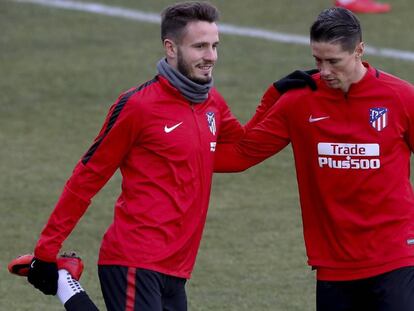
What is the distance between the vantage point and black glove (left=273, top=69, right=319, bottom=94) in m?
6.71

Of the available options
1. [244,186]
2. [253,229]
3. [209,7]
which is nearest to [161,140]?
[209,7]

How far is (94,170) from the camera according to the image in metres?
6.39

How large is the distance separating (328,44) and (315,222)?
0.89m

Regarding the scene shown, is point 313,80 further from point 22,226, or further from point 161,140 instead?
point 22,226

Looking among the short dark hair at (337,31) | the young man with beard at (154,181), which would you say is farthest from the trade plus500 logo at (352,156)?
the young man with beard at (154,181)

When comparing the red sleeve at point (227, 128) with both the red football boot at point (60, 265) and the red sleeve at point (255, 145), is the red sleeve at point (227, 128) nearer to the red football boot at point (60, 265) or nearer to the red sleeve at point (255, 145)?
the red sleeve at point (255, 145)

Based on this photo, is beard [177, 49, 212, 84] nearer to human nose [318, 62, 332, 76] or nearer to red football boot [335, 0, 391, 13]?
human nose [318, 62, 332, 76]

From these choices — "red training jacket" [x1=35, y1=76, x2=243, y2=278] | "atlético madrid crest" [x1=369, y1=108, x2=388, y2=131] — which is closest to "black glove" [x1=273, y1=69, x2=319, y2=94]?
"atlético madrid crest" [x1=369, y1=108, x2=388, y2=131]

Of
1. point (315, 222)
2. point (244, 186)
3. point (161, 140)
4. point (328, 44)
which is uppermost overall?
point (328, 44)

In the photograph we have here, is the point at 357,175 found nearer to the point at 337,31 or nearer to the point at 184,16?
the point at 337,31

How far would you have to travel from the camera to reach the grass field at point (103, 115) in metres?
9.16

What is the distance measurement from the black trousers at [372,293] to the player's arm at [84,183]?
121cm

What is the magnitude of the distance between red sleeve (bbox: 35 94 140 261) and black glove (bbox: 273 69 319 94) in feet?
2.88

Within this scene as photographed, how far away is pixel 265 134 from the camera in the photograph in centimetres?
691
